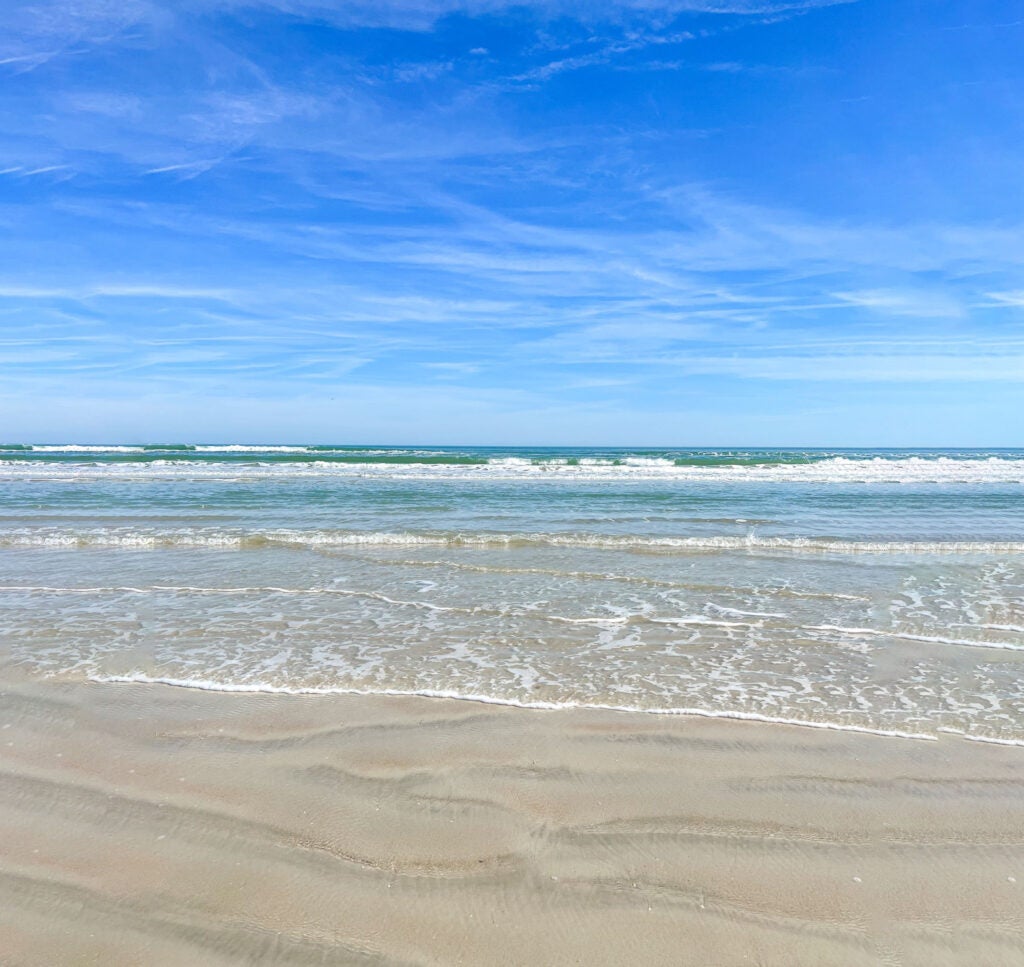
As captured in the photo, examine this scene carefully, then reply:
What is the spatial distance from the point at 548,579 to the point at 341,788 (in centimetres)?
637

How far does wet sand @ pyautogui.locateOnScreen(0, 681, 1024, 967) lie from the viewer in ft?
8.66

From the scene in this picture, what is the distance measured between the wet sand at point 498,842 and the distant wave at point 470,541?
841 cm

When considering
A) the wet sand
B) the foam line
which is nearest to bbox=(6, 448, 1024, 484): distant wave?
the foam line

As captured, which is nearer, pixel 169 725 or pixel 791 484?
pixel 169 725

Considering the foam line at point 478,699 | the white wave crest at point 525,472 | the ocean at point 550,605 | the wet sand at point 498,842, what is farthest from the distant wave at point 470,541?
the white wave crest at point 525,472

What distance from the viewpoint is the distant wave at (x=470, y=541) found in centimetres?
1270

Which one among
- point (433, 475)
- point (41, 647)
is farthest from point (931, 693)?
point (433, 475)

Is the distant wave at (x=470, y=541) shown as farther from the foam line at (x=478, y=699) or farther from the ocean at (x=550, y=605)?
the foam line at (x=478, y=699)

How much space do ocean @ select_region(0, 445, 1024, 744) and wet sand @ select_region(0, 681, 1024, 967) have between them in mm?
750

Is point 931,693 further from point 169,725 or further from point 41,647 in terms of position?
point 41,647

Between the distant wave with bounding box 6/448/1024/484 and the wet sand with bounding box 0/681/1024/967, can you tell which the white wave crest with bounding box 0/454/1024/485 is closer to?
the distant wave with bounding box 6/448/1024/484

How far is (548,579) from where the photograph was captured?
997 cm

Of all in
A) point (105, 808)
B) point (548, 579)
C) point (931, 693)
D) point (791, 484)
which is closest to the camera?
point (105, 808)

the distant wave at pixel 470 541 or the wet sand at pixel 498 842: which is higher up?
the distant wave at pixel 470 541
